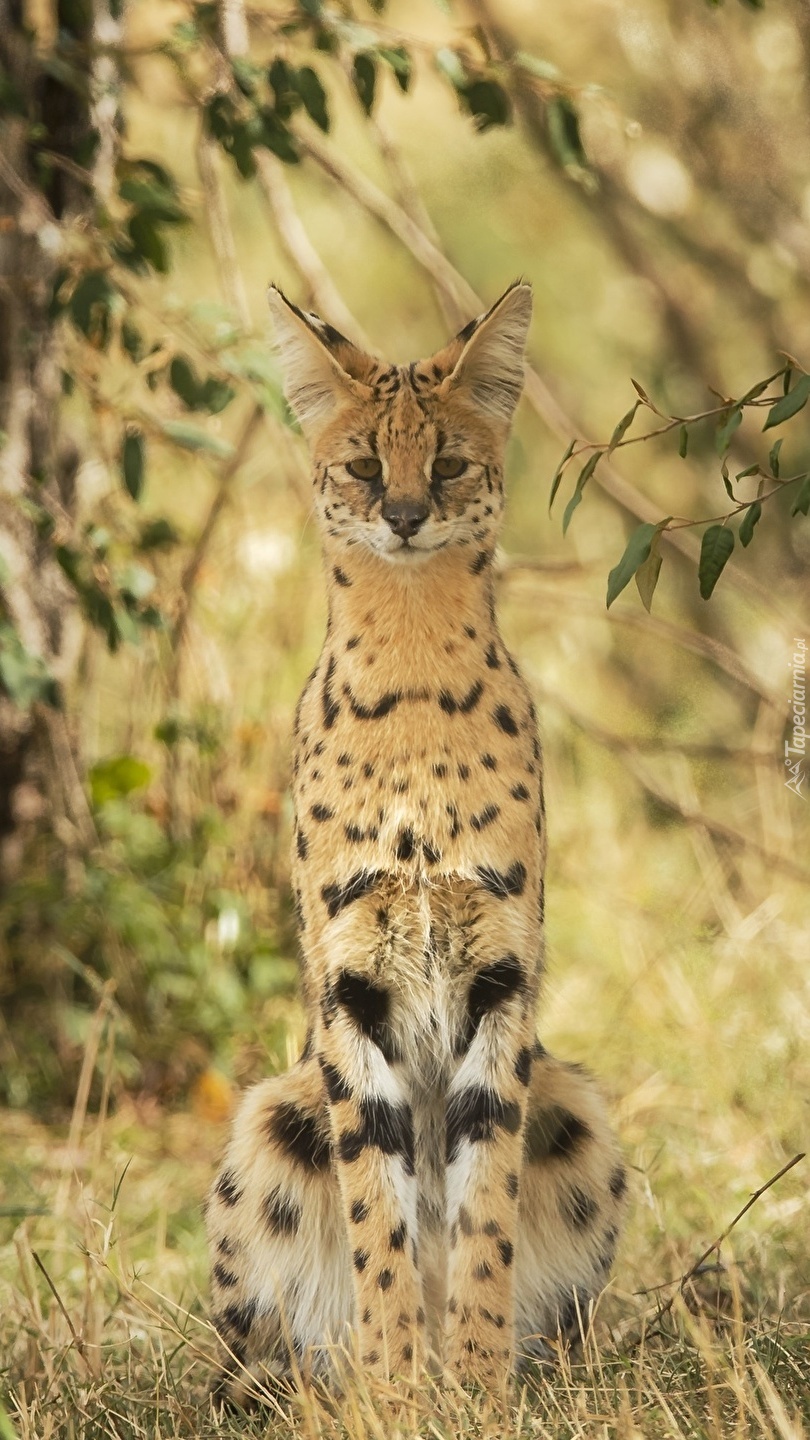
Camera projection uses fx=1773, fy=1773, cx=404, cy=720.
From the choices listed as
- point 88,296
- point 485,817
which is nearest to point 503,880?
point 485,817

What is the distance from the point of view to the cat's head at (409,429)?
3.31 m

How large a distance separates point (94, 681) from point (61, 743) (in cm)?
43

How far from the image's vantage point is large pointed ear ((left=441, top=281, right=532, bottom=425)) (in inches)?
134

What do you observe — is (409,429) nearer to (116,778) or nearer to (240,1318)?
(240,1318)

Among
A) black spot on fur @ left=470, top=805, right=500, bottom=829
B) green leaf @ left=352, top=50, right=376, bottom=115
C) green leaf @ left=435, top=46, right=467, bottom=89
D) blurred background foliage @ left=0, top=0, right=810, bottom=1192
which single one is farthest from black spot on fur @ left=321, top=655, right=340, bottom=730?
green leaf @ left=435, top=46, right=467, bottom=89

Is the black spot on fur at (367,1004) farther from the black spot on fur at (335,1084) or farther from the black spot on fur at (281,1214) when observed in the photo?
the black spot on fur at (281,1214)

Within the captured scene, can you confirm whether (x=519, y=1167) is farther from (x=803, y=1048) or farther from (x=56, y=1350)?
(x=803, y=1048)

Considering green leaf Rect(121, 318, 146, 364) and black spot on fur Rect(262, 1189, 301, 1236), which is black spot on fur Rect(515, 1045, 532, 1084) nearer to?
black spot on fur Rect(262, 1189, 301, 1236)

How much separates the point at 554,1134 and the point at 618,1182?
6.4 inches

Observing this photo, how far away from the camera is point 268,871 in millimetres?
5988

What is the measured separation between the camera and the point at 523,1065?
3.33 meters

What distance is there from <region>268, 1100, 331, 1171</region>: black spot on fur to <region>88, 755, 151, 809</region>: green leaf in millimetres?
2326

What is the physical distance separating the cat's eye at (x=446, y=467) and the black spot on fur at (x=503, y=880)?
0.74 meters

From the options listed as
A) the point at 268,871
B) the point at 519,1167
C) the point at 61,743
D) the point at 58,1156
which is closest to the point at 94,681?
the point at 61,743
